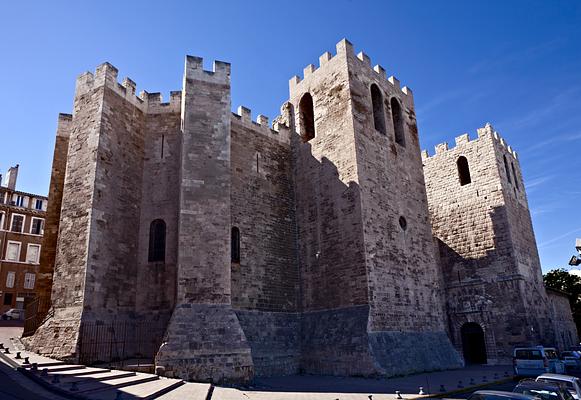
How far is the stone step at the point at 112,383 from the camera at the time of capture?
7965mm

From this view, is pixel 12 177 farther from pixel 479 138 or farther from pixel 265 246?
pixel 479 138

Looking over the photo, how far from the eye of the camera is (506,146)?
2314 cm

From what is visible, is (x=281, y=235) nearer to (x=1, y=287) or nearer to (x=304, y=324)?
(x=304, y=324)

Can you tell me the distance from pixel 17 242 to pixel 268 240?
23884mm

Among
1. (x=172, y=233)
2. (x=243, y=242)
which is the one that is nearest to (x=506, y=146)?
(x=243, y=242)

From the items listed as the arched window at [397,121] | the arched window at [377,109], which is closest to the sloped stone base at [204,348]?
the arched window at [377,109]

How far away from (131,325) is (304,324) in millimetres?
5968

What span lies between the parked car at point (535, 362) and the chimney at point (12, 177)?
33296 millimetres

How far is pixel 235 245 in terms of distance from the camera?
14.7 m

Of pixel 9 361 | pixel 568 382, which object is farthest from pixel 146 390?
pixel 568 382

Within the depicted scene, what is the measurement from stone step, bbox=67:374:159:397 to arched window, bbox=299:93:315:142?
37.3 feet

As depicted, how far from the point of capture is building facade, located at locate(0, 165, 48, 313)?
2946cm

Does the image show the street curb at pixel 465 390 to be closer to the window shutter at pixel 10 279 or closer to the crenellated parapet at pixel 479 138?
the crenellated parapet at pixel 479 138

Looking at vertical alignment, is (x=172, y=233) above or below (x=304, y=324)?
above
